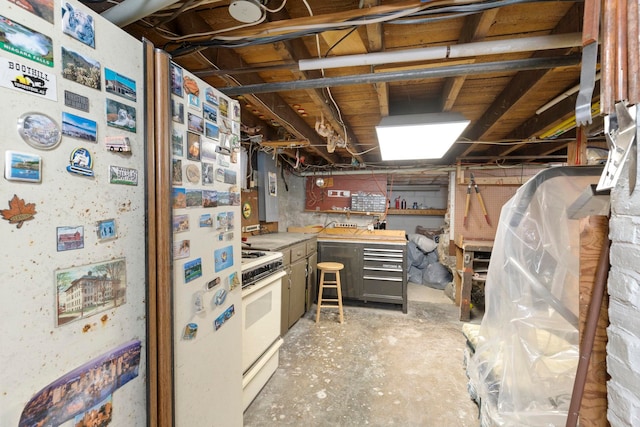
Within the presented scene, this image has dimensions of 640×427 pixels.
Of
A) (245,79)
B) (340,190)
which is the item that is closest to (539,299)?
(245,79)

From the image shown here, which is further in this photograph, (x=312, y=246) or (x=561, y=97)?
(x=312, y=246)

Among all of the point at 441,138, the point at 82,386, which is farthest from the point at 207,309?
the point at 441,138

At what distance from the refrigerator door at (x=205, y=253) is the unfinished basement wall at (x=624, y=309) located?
1310 millimetres

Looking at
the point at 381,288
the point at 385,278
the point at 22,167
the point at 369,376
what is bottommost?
the point at 369,376

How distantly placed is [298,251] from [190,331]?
1.96m

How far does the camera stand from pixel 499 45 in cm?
114

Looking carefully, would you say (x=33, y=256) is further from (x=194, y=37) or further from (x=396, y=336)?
(x=396, y=336)

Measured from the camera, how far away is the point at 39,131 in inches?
23.9

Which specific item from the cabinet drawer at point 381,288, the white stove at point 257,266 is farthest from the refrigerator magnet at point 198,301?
the cabinet drawer at point 381,288

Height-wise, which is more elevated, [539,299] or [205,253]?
[205,253]

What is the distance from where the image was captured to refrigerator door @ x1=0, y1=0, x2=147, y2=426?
574 millimetres

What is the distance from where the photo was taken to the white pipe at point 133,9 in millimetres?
887

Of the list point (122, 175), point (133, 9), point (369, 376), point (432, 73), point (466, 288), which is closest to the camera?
point (122, 175)

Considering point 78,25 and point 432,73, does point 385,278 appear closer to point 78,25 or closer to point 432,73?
point 432,73
